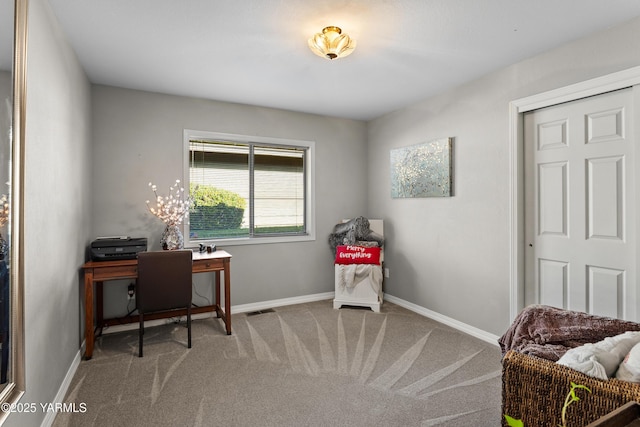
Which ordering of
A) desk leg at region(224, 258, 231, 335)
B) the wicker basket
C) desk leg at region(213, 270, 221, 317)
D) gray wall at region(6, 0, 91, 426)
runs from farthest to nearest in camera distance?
desk leg at region(213, 270, 221, 317) → desk leg at region(224, 258, 231, 335) → gray wall at region(6, 0, 91, 426) → the wicker basket

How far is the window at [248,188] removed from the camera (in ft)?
12.2

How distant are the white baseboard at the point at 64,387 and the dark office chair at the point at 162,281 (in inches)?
16.9

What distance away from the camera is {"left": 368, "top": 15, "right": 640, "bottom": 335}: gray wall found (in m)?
2.41

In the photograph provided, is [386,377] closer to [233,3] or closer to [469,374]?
[469,374]

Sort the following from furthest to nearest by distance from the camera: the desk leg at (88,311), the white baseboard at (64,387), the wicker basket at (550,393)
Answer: the desk leg at (88,311) < the white baseboard at (64,387) < the wicker basket at (550,393)

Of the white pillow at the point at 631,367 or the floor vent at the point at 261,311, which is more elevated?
the white pillow at the point at 631,367

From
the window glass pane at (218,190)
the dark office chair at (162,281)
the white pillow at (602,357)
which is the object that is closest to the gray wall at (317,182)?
the window glass pane at (218,190)

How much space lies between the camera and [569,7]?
1981mm

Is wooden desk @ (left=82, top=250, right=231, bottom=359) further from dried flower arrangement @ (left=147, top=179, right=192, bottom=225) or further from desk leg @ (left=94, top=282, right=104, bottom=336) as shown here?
dried flower arrangement @ (left=147, top=179, right=192, bottom=225)

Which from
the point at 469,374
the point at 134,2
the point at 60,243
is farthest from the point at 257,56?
the point at 469,374

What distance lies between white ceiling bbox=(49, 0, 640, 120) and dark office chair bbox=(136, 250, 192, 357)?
5.27ft

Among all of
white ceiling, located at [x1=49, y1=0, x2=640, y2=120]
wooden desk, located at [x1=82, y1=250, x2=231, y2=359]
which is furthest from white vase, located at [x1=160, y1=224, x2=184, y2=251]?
white ceiling, located at [x1=49, y1=0, x2=640, y2=120]

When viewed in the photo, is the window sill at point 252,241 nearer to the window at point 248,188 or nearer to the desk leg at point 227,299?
the window at point 248,188

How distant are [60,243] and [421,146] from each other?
336 centimetres
